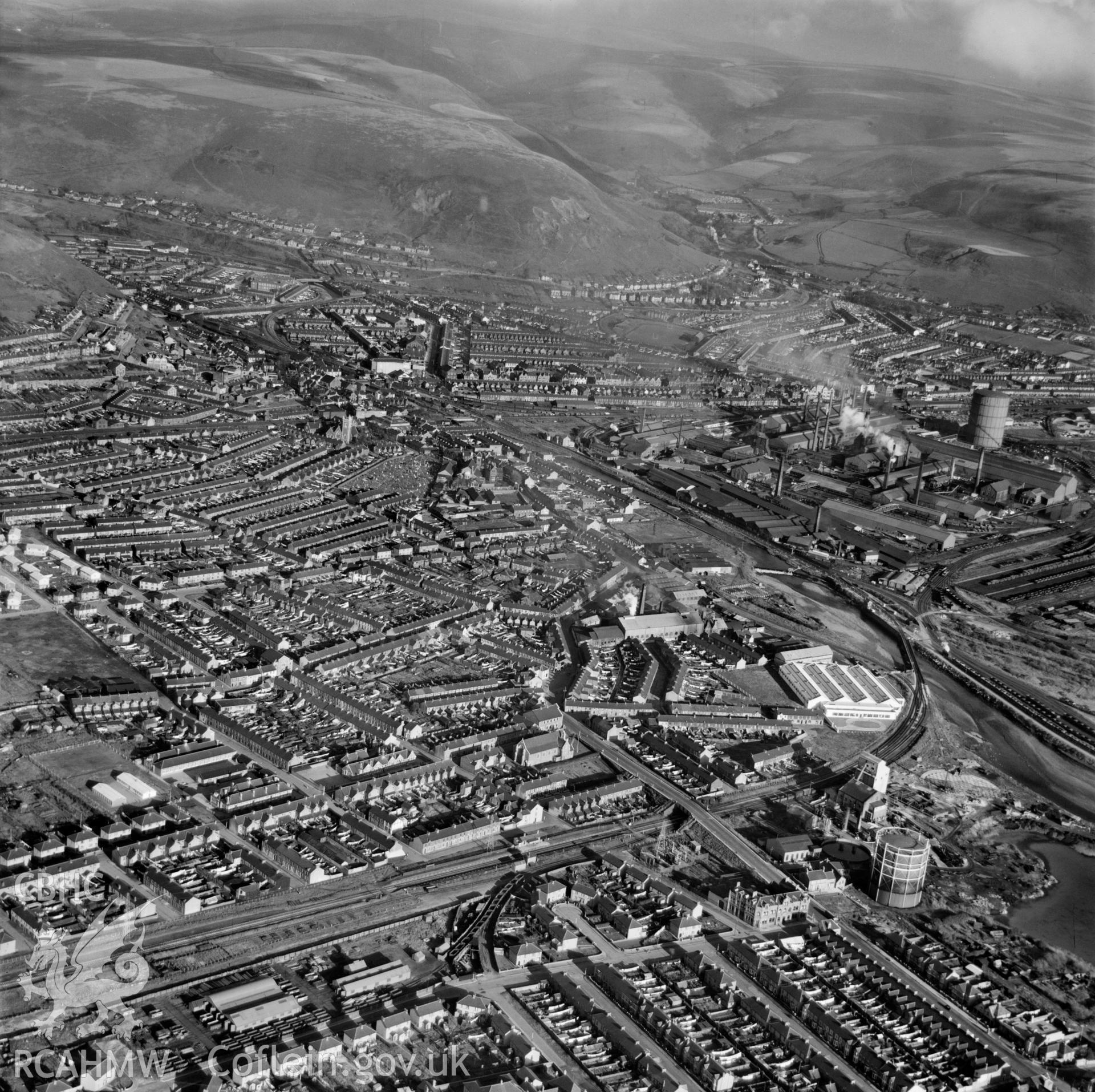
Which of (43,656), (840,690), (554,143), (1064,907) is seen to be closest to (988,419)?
(840,690)

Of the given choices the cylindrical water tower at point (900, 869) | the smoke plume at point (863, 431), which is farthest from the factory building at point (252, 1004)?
the smoke plume at point (863, 431)

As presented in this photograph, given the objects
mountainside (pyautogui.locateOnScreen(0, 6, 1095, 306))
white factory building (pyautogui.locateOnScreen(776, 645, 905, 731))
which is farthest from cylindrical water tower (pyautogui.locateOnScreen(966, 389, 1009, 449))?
mountainside (pyautogui.locateOnScreen(0, 6, 1095, 306))

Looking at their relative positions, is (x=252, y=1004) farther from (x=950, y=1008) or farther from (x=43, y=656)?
(x=43, y=656)

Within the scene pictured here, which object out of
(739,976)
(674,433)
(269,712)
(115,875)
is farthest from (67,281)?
(739,976)

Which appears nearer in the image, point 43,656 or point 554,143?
point 43,656

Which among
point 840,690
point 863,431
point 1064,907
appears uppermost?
point 1064,907

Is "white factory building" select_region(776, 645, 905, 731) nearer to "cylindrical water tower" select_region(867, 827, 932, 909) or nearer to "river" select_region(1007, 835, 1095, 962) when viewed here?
"river" select_region(1007, 835, 1095, 962)

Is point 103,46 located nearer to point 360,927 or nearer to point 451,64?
point 451,64
